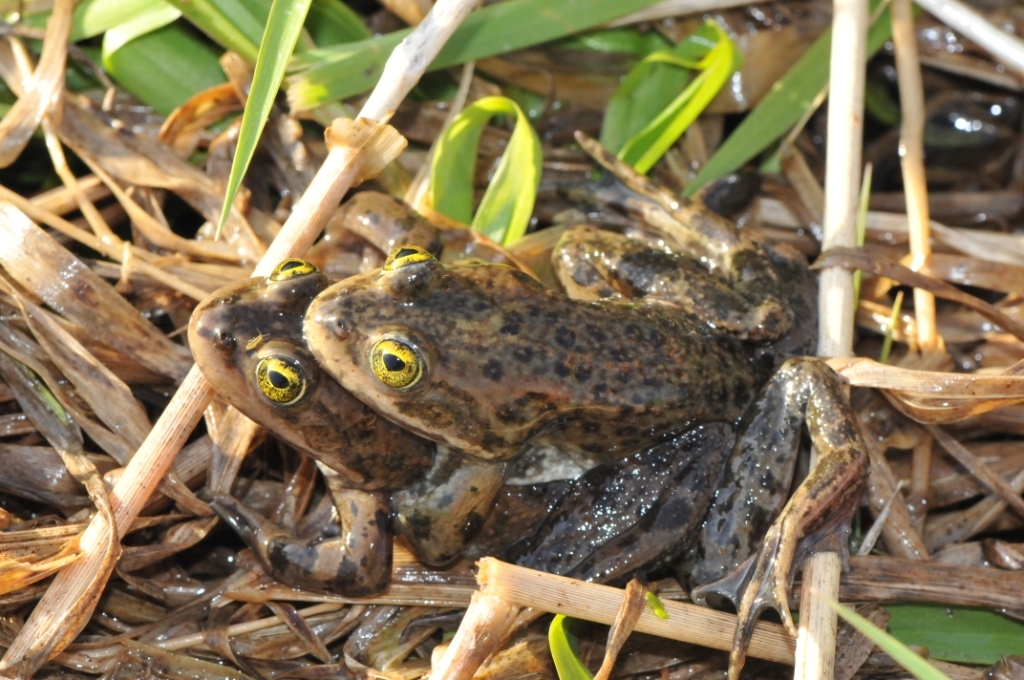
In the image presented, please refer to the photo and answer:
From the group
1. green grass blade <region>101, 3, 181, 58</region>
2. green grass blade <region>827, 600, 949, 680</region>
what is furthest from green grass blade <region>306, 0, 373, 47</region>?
green grass blade <region>827, 600, 949, 680</region>

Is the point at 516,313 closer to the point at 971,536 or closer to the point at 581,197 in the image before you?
the point at 581,197

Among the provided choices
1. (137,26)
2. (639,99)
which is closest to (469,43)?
(639,99)

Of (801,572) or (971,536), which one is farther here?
(971,536)

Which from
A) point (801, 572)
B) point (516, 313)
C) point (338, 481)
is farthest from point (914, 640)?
point (338, 481)

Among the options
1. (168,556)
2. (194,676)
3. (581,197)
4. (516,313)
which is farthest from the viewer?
(581,197)

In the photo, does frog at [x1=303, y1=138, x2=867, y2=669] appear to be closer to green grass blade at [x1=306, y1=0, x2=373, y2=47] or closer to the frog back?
the frog back

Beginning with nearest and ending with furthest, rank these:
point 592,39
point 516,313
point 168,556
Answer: point 516,313
point 168,556
point 592,39

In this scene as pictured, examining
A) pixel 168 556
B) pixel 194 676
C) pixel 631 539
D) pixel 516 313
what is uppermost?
pixel 516 313
